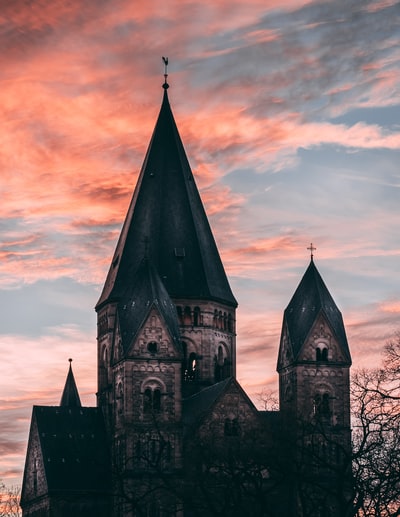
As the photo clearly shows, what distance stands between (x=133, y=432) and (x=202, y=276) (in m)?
13.9

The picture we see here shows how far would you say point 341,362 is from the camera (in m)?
105

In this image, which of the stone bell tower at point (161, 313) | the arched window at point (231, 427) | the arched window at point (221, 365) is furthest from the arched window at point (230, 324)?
the arched window at point (231, 427)

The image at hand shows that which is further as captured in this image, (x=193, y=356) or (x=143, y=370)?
(x=193, y=356)

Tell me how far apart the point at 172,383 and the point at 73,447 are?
30.8 ft

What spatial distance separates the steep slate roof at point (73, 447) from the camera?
342ft

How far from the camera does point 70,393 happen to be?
116875 millimetres

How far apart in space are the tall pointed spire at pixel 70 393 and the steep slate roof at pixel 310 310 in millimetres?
19476

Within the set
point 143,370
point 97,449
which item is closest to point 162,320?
point 143,370

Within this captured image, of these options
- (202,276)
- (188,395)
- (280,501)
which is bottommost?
(280,501)

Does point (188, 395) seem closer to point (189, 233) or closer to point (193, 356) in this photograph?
point (193, 356)

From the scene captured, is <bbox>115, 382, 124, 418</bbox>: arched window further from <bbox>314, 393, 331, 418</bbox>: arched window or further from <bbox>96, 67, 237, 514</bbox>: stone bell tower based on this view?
<bbox>314, 393, 331, 418</bbox>: arched window

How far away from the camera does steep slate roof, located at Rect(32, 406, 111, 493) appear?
10412 centimetres

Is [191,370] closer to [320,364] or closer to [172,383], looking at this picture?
[172,383]

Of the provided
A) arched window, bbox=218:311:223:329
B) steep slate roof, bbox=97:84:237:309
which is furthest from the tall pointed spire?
arched window, bbox=218:311:223:329
